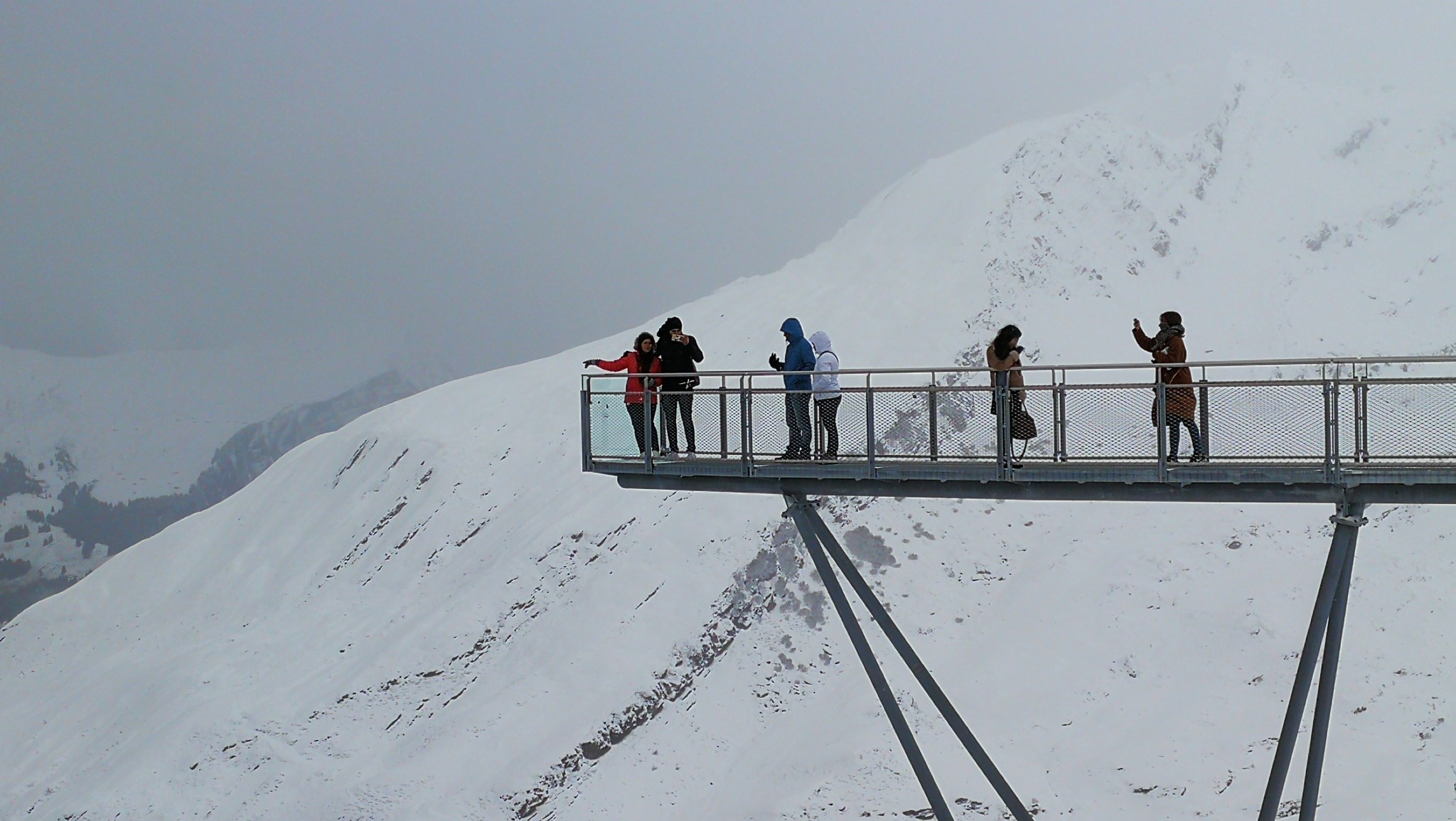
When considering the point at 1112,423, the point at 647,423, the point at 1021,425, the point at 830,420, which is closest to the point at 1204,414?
the point at 1112,423

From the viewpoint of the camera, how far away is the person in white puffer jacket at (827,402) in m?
16.7

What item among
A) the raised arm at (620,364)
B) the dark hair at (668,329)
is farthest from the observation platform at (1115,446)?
the dark hair at (668,329)

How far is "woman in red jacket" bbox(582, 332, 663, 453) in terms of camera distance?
17.6 metres

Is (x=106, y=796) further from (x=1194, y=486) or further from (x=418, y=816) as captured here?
(x=1194, y=486)

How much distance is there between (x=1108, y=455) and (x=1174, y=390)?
1.18 metres

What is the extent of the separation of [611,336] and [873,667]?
35373 mm

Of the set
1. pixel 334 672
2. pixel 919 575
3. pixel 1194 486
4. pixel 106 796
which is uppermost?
pixel 1194 486

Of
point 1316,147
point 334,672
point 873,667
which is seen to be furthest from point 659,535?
point 1316,147

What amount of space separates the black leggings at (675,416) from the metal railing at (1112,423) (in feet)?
0.07

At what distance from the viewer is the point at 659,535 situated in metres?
36.4

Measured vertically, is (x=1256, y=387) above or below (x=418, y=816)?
above

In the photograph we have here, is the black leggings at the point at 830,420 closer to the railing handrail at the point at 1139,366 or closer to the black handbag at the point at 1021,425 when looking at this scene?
the railing handrail at the point at 1139,366

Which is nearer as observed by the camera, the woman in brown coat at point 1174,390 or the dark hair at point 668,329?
the woman in brown coat at point 1174,390

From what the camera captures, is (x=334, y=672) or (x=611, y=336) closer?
(x=334, y=672)
